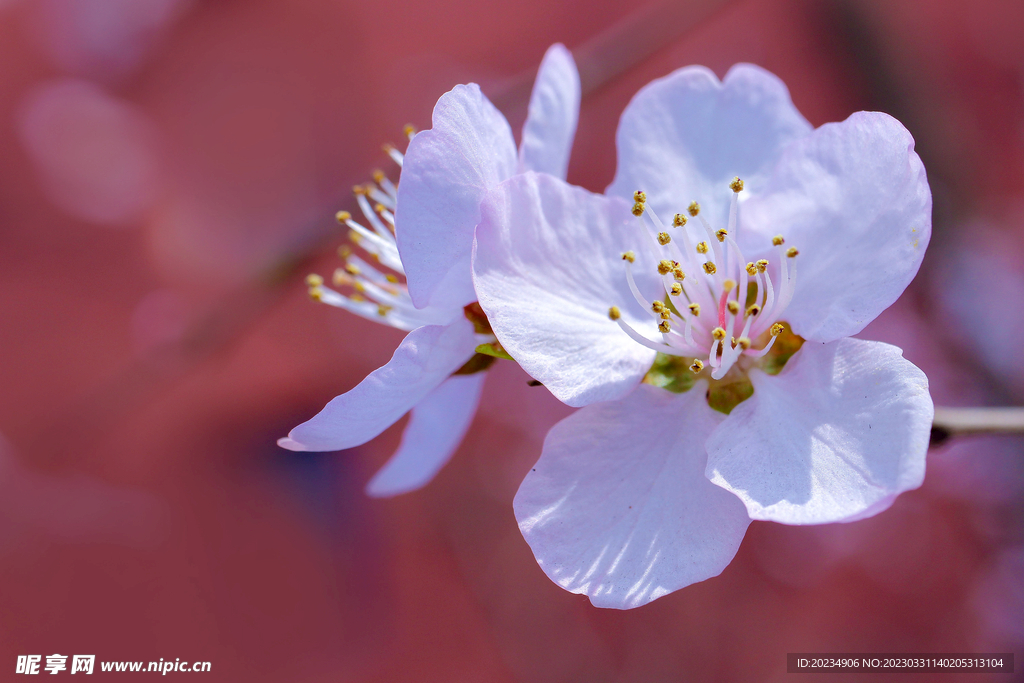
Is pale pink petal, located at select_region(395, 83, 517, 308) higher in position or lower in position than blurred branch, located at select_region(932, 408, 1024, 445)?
higher

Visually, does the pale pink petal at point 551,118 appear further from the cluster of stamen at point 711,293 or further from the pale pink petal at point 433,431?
the pale pink petal at point 433,431

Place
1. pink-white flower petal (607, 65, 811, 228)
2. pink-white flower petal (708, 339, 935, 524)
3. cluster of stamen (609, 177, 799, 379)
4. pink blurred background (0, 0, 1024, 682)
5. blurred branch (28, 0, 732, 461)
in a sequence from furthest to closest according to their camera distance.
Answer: pink blurred background (0, 0, 1024, 682)
blurred branch (28, 0, 732, 461)
pink-white flower petal (607, 65, 811, 228)
cluster of stamen (609, 177, 799, 379)
pink-white flower petal (708, 339, 935, 524)

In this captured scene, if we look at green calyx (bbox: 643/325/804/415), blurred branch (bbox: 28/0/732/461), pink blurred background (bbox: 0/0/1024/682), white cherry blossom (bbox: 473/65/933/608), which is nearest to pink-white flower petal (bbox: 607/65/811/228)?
white cherry blossom (bbox: 473/65/933/608)

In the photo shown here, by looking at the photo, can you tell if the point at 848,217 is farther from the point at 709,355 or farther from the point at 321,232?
the point at 321,232

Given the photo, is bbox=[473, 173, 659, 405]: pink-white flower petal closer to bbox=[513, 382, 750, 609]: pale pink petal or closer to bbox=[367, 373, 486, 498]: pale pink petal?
bbox=[513, 382, 750, 609]: pale pink petal

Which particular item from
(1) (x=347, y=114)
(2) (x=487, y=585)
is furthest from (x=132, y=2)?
(2) (x=487, y=585)

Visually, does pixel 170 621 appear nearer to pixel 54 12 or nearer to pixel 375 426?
pixel 375 426
